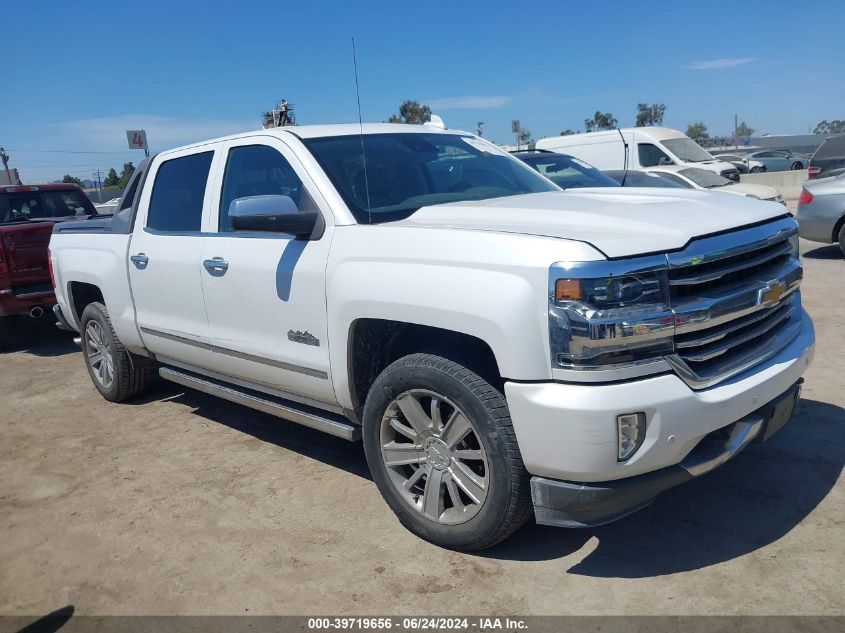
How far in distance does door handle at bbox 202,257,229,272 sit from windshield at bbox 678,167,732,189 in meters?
10.6

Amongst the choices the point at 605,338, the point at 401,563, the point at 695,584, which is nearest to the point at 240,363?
the point at 401,563

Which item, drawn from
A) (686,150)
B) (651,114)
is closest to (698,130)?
(651,114)

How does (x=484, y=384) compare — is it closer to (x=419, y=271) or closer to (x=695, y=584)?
(x=419, y=271)

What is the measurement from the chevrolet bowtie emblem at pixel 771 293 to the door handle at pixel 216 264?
109 inches

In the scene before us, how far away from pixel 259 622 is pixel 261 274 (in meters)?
1.78

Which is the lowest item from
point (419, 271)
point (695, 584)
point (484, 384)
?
point (695, 584)

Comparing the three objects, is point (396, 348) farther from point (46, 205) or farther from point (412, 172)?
point (46, 205)

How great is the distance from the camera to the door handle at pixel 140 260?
489 cm

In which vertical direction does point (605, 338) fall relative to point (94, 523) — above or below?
above

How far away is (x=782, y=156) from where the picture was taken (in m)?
35.8

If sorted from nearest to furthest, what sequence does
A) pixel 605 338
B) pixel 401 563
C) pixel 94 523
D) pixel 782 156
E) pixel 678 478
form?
pixel 605 338, pixel 678 478, pixel 401 563, pixel 94 523, pixel 782 156

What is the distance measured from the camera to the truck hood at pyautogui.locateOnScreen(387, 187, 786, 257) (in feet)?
9.06

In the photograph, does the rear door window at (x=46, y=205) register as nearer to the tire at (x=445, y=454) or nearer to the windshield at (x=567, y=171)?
the windshield at (x=567, y=171)

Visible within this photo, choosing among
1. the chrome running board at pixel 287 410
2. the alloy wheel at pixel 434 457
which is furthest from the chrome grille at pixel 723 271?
the chrome running board at pixel 287 410
